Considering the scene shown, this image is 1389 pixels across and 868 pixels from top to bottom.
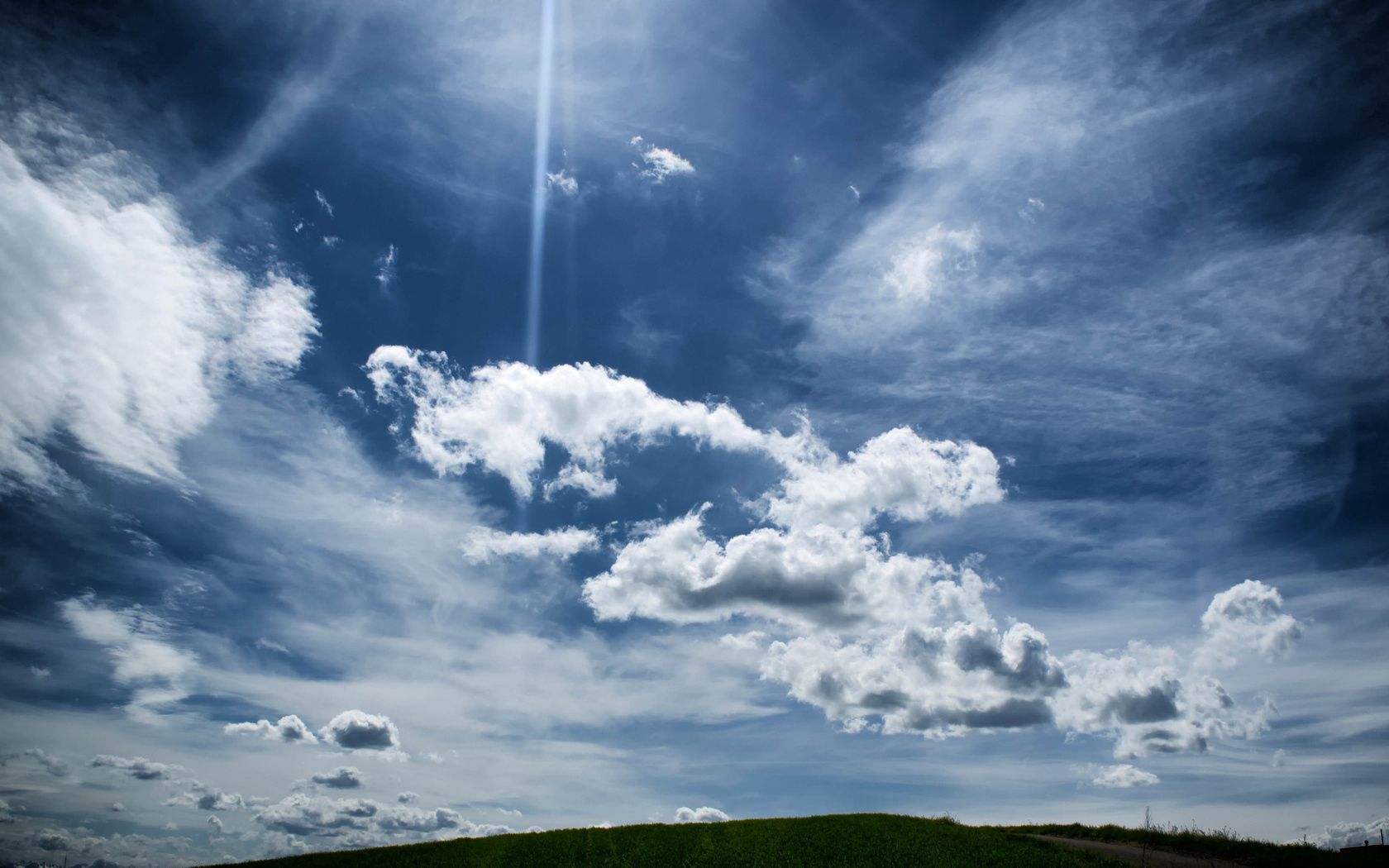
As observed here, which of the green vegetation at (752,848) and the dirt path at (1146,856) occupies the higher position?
the dirt path at (1146,856)

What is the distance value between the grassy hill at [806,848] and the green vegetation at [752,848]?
8 centimetres

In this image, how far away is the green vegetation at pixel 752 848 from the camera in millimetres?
35469

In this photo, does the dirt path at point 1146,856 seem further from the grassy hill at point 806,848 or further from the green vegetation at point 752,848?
the green vegetation at point 752,848

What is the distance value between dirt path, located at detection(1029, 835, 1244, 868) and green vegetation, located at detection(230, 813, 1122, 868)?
6.13 feet

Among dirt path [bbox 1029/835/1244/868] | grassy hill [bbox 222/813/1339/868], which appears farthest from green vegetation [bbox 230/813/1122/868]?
dirt path [bbox 1029/835/1244/868]

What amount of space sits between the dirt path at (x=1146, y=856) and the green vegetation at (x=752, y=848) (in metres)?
1.87

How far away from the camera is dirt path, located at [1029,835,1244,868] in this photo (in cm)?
3256

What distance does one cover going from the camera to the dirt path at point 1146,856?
3256 centimetres

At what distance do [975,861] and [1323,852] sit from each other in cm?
1576

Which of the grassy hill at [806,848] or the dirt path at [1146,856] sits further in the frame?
the grassy hill at [806,848]

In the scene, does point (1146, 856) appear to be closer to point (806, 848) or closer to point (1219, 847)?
point (1219, 847)

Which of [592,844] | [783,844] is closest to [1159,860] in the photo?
[783,844]

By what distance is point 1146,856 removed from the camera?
3472 centimetres

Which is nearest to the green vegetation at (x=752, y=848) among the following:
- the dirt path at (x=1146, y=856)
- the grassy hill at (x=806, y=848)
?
the grassy hill at (x=806, y=848)
